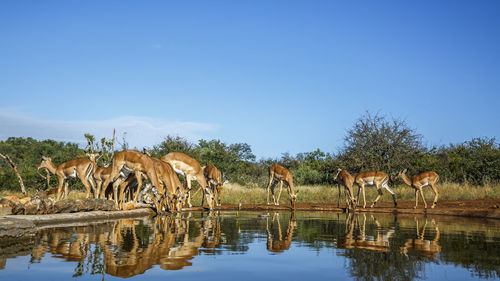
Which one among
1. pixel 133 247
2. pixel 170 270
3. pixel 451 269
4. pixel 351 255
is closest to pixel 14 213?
pixel 133 247

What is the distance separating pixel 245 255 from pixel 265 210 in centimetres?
1378

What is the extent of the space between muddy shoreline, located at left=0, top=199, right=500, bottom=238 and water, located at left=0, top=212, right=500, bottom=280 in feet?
1.21

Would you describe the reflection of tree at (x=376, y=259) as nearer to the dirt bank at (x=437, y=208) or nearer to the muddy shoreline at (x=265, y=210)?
the muddy shoreline at (x=265, y=210)

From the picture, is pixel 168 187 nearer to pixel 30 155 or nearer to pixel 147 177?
pixel 147 177

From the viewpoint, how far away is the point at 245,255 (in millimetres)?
8281

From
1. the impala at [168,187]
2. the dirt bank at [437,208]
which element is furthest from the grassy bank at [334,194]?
the impala at [168,187]

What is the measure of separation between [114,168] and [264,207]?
8.26 metres

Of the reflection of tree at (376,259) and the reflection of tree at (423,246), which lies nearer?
the reflection of tree at (376,259)

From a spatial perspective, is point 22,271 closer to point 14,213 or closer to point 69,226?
point 69,226

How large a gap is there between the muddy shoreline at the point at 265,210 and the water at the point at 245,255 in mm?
369

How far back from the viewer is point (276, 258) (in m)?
8.02

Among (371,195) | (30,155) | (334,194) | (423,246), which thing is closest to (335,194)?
(334,194)

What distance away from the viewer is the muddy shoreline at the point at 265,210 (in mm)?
9398

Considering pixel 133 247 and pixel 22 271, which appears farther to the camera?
pixel 133 247
